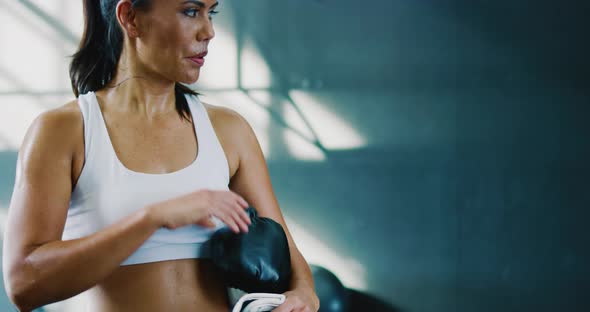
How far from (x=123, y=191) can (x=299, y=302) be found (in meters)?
0.40

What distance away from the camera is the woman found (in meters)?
1.13

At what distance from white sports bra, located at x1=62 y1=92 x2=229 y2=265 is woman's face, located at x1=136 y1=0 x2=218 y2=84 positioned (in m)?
0.16

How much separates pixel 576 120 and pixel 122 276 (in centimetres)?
257

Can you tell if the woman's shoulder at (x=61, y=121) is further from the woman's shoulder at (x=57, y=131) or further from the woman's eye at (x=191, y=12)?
the woman's eye at (x=191, y=12)

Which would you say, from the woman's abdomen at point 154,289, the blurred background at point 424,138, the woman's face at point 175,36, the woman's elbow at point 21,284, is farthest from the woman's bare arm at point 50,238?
the blurred background at point 424,138

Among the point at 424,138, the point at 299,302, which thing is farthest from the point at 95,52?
the point at 424,138

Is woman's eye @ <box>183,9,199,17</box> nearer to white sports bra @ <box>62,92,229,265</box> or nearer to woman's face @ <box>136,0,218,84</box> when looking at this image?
woman's face @ <box>136,0,218,84</box>

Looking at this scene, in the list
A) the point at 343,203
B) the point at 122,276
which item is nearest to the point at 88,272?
the point at 122,276

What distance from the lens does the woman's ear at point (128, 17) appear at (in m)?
1.31

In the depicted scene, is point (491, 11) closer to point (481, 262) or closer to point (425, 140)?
point (425, 140)

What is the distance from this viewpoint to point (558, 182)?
3.18 m

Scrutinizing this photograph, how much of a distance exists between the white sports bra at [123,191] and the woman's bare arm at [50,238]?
5 cm

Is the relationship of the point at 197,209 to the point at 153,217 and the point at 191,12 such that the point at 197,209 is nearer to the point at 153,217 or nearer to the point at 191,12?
the point at 153,217

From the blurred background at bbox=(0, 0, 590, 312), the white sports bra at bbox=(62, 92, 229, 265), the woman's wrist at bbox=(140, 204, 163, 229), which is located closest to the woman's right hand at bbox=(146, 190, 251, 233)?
the woman's wrist at bbox=(140, 204, 163, 229)
